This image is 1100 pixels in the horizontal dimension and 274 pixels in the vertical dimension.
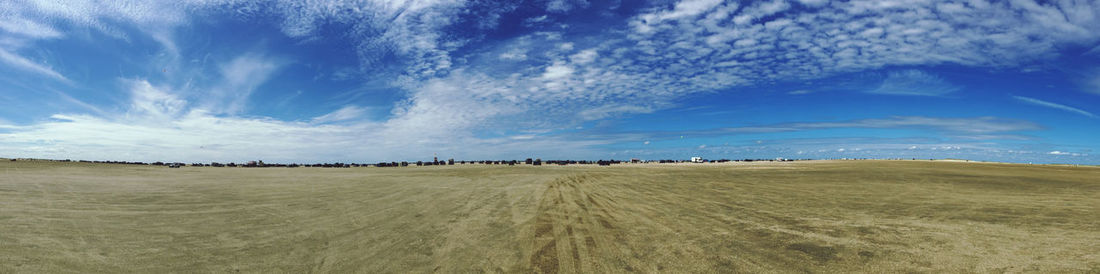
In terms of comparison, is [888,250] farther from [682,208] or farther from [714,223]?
[682,208]

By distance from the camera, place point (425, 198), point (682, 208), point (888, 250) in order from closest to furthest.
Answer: point (888, 250) → point (682, 208) → point (425, 198)

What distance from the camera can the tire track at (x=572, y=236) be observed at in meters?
5.97

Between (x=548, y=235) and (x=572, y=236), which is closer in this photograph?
(x=572, y=236)

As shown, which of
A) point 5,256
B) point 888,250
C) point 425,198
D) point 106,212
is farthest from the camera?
point 425,198

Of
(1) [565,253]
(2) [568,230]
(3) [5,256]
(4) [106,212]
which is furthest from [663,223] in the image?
(4) [106,212]

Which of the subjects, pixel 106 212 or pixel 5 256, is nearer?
pixel 5 256

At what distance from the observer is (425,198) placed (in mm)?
14250

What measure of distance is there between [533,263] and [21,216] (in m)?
12.4

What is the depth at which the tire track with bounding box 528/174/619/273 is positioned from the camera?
5969 millimetres

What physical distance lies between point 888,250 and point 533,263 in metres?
5.96

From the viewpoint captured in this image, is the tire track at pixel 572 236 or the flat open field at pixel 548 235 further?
the tire track at pixel 572 236

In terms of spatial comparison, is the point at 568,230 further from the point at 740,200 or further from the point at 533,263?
the point at 740,200

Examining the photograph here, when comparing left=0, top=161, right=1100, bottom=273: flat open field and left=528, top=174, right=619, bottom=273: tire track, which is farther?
left=528, top=174, right=619, bottom=273: tire track

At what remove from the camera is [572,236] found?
25.6 feet
